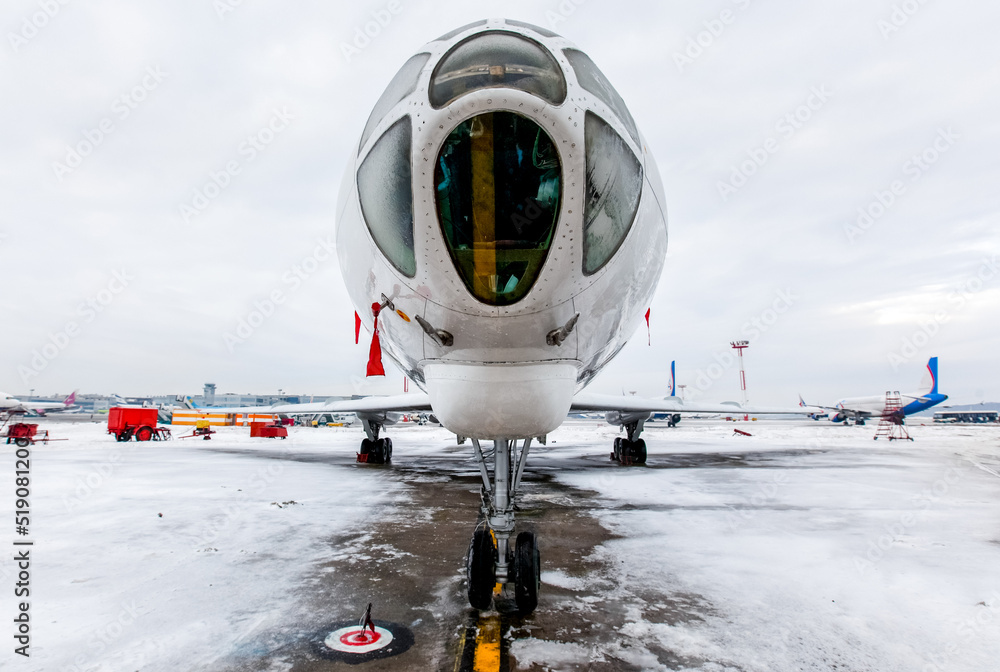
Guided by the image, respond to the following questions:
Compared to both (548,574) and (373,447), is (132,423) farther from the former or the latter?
(548,574)

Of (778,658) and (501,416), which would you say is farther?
(778,658)

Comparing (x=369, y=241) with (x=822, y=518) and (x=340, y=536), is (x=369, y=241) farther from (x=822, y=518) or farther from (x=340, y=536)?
(x=822, y=518)

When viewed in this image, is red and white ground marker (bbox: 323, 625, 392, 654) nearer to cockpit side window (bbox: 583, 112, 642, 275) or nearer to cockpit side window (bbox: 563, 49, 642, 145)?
cockpit side window (bbox: 583, 112, 642, 275)

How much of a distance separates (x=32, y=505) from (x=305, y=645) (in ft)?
24.0

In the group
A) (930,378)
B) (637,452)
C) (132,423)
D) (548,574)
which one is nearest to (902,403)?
(930,378)

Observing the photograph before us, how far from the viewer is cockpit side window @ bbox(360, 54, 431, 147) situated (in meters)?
2.41

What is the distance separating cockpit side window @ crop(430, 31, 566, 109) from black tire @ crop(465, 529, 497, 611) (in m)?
3.20

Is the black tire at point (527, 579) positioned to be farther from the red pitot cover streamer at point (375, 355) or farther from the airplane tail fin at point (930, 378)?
the airplane tail fin at point (930, 378)

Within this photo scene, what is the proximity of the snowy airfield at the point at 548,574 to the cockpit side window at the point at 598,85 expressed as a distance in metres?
3.17

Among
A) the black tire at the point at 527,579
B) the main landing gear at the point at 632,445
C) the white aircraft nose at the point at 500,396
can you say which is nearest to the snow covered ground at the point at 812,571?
the black tire at the point at 527,579

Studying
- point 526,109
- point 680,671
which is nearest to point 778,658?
point 680,671

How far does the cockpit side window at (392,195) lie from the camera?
2.32 meters

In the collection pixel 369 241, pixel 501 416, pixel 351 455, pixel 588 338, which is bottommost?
pixel 351 455

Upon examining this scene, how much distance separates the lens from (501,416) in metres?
2.88
